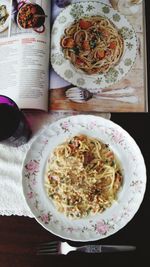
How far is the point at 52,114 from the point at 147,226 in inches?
11.9

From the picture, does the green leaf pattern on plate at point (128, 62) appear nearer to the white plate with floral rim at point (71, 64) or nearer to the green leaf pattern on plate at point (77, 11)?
the white plate with floral rim at point (71, 64)

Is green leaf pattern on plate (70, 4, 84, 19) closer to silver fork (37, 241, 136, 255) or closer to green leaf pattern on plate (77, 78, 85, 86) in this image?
green leaf pattern on plate (77, 78, 85, 86)

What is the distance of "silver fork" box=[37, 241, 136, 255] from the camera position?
68 centimetres

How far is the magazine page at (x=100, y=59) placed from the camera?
805 millimetres

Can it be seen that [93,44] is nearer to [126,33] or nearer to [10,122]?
[126,33]

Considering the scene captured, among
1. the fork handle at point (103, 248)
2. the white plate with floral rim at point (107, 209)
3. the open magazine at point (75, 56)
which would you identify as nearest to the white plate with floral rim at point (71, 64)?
the open magazine at point (75, 56)

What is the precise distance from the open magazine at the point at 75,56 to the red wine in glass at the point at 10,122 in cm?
7

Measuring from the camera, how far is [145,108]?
2.59 ft

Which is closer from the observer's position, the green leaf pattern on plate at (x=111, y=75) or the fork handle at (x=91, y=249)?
the fork handle at (x=91, y=249)

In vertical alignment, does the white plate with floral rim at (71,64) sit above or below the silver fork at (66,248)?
above

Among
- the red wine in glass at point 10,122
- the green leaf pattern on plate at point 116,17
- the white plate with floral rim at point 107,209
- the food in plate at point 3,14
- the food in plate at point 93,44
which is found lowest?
the white plate with floral rim at point 107,209

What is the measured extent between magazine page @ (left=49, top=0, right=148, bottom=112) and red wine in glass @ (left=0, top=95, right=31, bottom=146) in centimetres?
11

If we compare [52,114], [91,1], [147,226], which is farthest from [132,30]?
[147,226]

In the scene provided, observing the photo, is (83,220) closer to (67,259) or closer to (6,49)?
(67,259)
